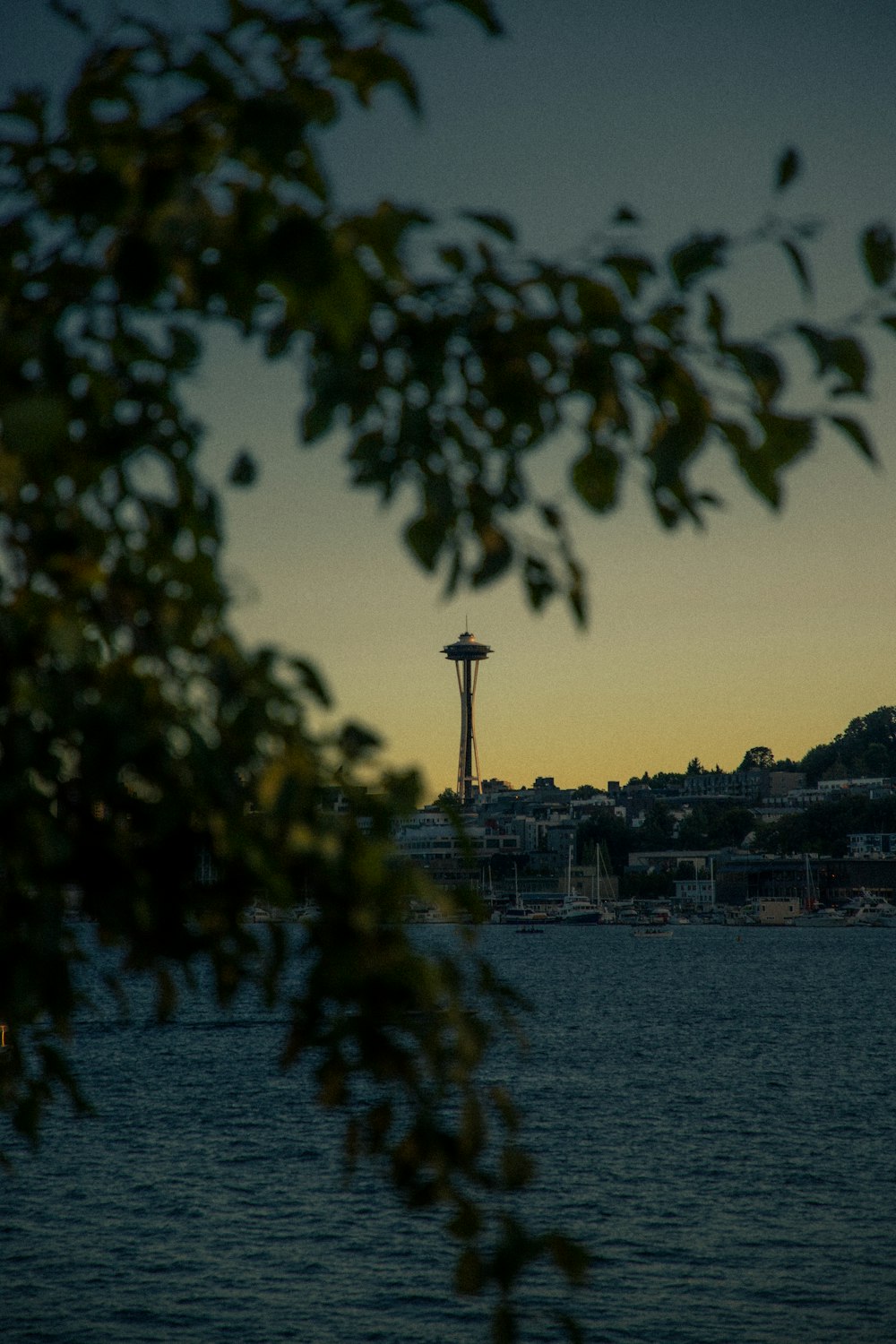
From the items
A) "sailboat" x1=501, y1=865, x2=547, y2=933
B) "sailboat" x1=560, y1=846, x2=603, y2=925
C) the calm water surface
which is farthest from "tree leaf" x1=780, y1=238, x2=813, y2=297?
"sailboat" x1=560, y1=846, x2=603, y2=925

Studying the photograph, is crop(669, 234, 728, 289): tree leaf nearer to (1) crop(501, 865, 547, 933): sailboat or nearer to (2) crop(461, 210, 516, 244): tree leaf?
(2) crop(461, 210, 516, 244): tree leaf

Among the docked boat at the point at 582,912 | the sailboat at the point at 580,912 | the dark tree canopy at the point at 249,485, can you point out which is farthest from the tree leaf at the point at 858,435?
the sailboat at the point at 580,912

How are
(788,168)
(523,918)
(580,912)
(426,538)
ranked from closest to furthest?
(788,168)
(426,538)
(580,912)
(523,918)

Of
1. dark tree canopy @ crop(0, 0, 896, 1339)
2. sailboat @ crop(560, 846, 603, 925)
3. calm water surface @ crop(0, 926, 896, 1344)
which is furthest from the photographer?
sailboat @ crop(560, 846, 603, 925)

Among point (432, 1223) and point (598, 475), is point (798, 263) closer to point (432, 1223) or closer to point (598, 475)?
point (598, 475)

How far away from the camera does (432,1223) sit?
28.6 meters

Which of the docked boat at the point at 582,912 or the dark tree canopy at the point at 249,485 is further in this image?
the docked boat at the point at 582,912

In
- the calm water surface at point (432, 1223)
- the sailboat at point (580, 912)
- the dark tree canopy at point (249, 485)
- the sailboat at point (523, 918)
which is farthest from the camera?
the sailboat at point (523, 918)

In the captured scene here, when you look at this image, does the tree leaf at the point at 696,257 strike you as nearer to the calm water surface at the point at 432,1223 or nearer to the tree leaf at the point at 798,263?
the tree leaf at the point at 798,263

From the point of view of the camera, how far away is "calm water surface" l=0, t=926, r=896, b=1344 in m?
22.9

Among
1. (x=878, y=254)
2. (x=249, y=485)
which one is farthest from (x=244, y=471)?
(x=878, y=254)

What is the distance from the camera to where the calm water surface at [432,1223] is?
75.1ft

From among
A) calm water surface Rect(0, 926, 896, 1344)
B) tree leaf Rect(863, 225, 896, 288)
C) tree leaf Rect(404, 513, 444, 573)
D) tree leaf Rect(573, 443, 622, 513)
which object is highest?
tree leaf Rect(863, 225, 896, 288)

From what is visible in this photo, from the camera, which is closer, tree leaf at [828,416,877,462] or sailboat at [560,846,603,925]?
tree leaf at [828,416,877,462]
